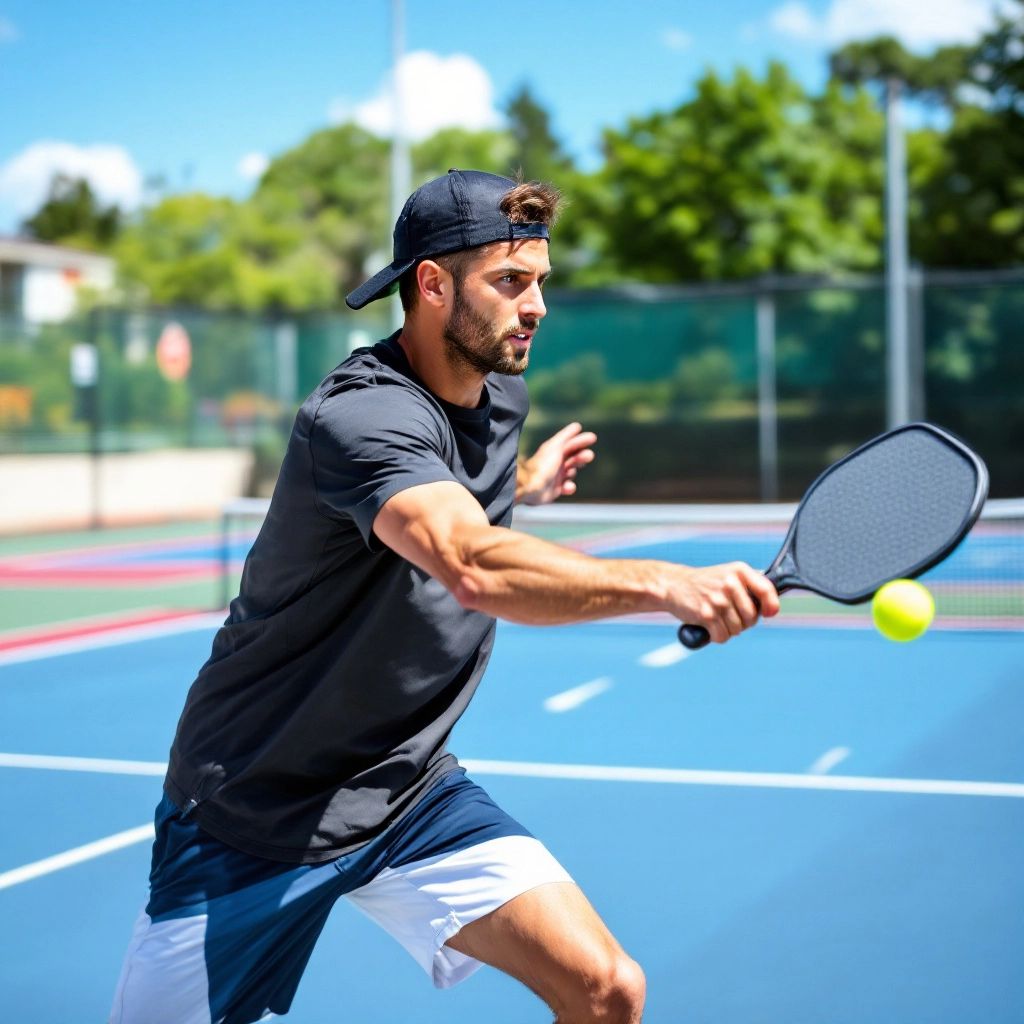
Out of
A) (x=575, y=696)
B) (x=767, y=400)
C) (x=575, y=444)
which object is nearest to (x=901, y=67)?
(x=767, y=400)

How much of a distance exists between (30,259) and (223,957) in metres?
61.3

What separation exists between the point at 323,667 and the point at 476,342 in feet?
2.15

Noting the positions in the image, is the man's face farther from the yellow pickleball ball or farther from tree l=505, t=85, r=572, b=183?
tree l=505, t=85, r=572, b=183

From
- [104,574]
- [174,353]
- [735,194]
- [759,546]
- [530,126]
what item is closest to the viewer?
[759,546]

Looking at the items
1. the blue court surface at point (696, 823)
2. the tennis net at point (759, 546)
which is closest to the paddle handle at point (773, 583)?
the blue court surface at point (696, 823)

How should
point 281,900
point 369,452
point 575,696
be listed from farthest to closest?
point 575,696
point 281,900
point 369,452

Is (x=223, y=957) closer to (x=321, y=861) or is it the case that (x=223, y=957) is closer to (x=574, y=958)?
(x=321, y=861)

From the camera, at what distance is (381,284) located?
2752 mm

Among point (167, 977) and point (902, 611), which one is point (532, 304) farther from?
point (167, 977)

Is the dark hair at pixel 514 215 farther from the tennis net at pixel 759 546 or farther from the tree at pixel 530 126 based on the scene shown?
the tree at pixel 530 126

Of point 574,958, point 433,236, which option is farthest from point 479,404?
point 574,958

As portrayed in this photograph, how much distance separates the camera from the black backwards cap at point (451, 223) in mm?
2709

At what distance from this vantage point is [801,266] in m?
34.5

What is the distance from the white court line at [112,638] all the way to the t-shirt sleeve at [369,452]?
23.8 feet
